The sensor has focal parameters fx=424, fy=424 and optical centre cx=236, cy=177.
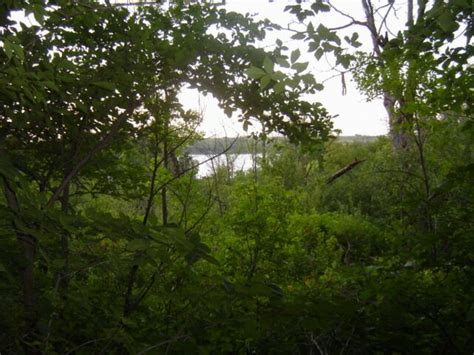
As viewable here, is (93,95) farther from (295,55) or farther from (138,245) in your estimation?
(295,55)

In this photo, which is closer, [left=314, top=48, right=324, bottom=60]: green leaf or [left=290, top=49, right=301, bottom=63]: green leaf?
[left=290, top=49, right=301, bottom=63]: green leaf

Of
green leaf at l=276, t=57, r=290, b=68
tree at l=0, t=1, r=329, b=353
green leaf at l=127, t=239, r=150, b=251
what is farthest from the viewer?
tree at l=0, t=1, r=329, b=353

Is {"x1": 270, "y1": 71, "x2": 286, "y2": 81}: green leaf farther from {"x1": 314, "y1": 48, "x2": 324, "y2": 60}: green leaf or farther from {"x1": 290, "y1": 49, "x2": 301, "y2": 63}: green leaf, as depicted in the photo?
{"x1": 314, "y1": 48, "x2": 324, "y2": 60}: green leaf

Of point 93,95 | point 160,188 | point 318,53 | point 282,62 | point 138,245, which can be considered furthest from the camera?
point 160,188

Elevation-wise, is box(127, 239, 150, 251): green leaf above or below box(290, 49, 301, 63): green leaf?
below

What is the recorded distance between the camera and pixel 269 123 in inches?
96.4

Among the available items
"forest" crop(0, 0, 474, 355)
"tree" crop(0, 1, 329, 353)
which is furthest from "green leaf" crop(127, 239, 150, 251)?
"tree" crop(0, 1, 329, 353)

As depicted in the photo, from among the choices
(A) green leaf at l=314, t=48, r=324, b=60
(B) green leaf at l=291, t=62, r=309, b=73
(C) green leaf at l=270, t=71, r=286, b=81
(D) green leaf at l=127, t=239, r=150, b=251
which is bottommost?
(D) green leaf at l=127, t=239, r=150, b=251

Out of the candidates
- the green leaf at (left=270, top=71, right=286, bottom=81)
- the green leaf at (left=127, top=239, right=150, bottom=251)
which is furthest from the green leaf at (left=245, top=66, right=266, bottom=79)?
the green leaf at (left=127, top=239, right=150, bottom=251)

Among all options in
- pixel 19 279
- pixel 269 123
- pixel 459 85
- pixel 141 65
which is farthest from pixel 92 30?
pixel 459 85

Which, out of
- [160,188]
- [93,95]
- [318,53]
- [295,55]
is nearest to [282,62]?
[295,55]

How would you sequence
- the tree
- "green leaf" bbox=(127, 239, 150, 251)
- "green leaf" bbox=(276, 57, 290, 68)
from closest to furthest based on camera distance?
"green leaf" bbox=(276, 57, 290, 68) → "green leaf" bbox=(127, 239, 150, 251) → the tree

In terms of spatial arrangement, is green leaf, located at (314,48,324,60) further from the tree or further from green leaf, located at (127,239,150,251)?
green leaf, located at (127,239,150,251)

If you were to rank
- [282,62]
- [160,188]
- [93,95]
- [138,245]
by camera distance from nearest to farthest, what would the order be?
[282,62] < [138,245] < [93,95] < [160,188]
